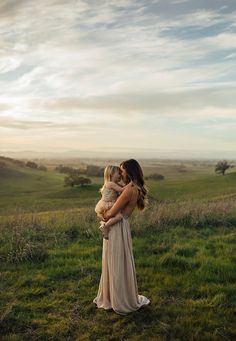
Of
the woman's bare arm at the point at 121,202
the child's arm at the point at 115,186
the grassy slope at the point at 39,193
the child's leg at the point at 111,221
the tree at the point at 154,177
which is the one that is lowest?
the grassy slope at the point at 39,193

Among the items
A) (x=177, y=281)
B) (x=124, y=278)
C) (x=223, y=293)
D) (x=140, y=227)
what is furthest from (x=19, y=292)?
(x=140, y=227)

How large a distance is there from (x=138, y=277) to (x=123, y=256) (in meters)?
1.98

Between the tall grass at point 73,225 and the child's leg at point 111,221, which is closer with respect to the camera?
the child's leg at point 111,221

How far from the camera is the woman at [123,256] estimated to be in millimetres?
8000

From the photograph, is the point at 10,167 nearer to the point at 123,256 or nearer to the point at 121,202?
the point at 123,256

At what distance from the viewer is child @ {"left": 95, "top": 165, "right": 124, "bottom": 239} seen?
7993 mm

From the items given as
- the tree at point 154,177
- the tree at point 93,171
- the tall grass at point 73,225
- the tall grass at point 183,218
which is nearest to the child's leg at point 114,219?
the tall grass at point 73,225

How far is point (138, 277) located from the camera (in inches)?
393

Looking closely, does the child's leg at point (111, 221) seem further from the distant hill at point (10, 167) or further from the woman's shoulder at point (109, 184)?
the distant hill at point (10, 167)

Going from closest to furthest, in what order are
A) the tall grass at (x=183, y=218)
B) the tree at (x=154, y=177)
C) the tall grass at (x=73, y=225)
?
the tall grass at (x=73, y=225) < the tall grass at (x=183, y=218) < the tree at (x=154, y=177)

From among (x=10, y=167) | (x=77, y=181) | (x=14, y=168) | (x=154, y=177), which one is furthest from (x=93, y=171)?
(x=77, y=181)

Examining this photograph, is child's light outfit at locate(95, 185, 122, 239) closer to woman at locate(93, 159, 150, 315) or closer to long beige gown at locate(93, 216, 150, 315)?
woman at locate(93, 159, 150, 315)

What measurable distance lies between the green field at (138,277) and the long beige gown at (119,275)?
0.20 metres

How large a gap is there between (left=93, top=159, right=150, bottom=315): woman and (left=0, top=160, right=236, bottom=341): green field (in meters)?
0.23
